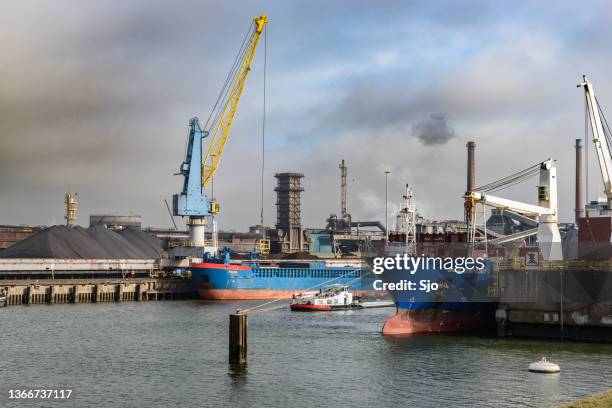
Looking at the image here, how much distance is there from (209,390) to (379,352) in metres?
14.8

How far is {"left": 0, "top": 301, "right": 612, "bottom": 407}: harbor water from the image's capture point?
3681cm

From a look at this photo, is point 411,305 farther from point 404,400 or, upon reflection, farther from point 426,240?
point 404,400

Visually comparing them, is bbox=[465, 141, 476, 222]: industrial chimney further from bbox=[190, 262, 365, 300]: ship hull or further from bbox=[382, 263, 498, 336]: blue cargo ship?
bbox=[382, 263, 498, 336]: blue cargo ship

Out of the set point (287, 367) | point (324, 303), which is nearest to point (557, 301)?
point (287, 367)

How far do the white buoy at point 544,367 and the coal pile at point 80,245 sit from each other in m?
88.2

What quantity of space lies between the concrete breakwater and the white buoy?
62.0 m

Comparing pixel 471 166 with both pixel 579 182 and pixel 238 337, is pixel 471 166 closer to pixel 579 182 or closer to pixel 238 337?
pixel 579 182

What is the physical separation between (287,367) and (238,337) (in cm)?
330

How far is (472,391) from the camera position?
38062mm

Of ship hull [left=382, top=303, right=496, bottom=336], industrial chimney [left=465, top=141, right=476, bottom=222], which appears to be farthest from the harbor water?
industrial chimney [left=465, top=141, right=476, bottom=222]

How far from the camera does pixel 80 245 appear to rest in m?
127

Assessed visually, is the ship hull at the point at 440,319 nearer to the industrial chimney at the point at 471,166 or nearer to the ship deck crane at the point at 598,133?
the ship deck crane at the point at 598,133

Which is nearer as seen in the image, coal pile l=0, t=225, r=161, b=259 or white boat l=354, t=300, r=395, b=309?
white boat l=354, t=300, r=395, b=309

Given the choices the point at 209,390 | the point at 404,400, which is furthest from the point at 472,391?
the point at 209,390
